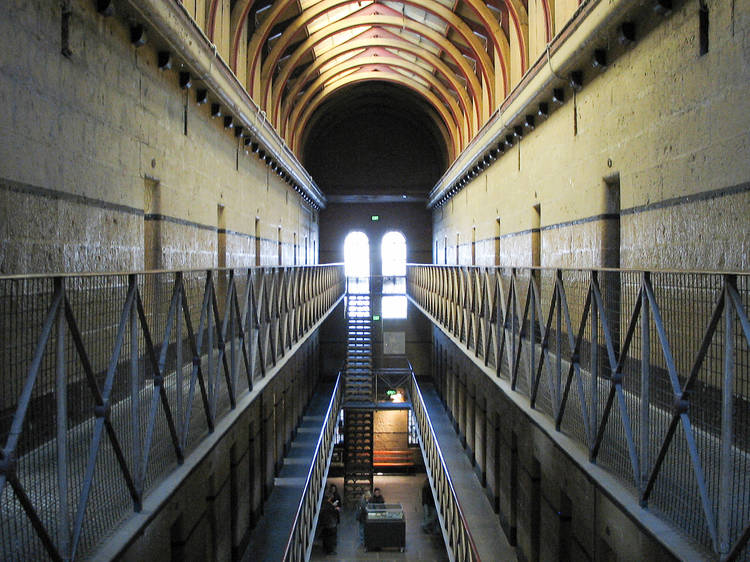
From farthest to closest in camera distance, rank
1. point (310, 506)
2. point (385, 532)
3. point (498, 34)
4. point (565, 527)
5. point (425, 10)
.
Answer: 1. point (385, 532)
2. point (425, 10)
3. point (498, 34)
4. point (310, 506)
5. point (565, 527)

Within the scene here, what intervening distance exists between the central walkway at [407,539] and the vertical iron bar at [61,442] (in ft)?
42.2

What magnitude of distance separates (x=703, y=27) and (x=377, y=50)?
13.5m

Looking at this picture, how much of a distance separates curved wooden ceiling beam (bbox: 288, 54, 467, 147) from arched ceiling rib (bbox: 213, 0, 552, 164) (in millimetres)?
29

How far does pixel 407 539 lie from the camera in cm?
1472

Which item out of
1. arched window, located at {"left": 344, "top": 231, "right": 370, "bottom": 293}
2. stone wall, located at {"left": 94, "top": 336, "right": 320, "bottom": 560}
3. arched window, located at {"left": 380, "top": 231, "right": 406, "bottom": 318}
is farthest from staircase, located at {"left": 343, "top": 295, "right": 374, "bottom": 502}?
stone wall, located at {"left": 94, "top": 336, "right": 320, "bottom": 560}

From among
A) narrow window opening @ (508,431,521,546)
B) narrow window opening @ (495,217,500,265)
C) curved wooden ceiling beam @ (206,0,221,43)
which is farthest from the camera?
narrow window opening @ (495,217,500,265)

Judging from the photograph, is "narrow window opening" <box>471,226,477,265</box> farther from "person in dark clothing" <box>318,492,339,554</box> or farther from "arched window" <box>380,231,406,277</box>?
"arched window" <box>380,231,406,277</box>

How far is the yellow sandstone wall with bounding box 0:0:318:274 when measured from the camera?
138 inches

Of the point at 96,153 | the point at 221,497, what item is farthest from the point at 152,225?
the point at 221,497

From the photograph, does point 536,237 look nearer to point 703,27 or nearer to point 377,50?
point 703,27

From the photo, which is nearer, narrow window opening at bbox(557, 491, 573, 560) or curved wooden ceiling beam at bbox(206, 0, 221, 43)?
narrow window opening at bbox(557, 491, 573, 560)

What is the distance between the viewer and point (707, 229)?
157 inches

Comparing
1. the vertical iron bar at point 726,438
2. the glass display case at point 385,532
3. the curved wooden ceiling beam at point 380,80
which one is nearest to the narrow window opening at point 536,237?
the vertical iron bar at point 726,438

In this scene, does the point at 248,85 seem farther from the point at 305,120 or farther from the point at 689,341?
the point at 689,341
